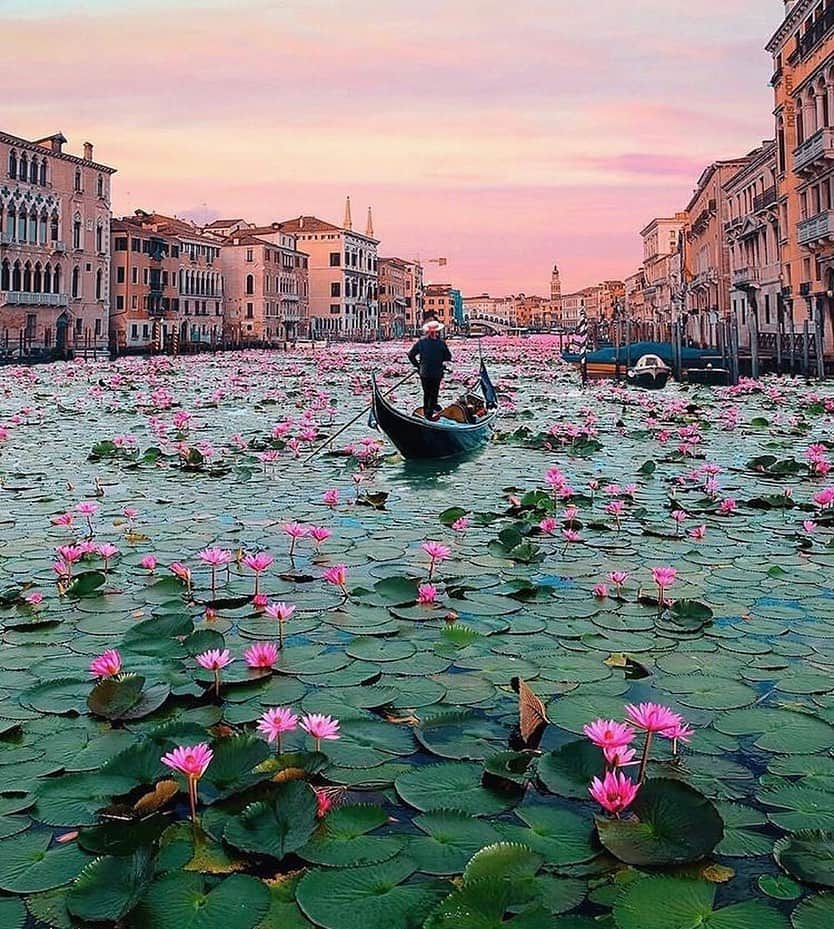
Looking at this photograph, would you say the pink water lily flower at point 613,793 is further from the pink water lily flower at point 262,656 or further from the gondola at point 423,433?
the gondola at point 423,433

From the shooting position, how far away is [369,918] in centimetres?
212

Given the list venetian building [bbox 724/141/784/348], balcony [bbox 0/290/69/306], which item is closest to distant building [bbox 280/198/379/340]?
balcony [bbox 0/290/69/306]

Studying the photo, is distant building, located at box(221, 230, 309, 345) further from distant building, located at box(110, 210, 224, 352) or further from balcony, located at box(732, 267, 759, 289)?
balcony, located at box(732, 267, 759, 289)

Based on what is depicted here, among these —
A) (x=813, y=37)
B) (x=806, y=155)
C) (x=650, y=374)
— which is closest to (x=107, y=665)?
(x=650, y=374)

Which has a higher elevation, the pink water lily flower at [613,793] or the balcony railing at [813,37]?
the balcony railing at [813,37]

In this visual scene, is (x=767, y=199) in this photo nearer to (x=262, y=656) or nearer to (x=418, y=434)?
(x=418, y=434)

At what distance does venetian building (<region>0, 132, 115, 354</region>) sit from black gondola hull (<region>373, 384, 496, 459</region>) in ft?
127

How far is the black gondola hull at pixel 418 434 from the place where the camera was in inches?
411

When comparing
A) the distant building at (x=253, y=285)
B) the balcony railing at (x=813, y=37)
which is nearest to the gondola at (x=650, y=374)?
the balcony railing at (x=813, y=37)

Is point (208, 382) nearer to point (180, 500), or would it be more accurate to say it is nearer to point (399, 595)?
point (180, 500)

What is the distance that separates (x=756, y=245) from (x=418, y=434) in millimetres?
42752

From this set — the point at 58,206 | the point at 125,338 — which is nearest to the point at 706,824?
the point at 58,206

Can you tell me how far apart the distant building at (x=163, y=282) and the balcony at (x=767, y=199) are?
113 feet

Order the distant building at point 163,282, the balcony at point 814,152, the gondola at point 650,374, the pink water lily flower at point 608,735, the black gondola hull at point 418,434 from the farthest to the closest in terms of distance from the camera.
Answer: the distant building at point 163,282
the balcony at point 814,152
the gondola at point 650,374
the black gondola hull at point 418,434
the pink water lily flower at point 608,735
